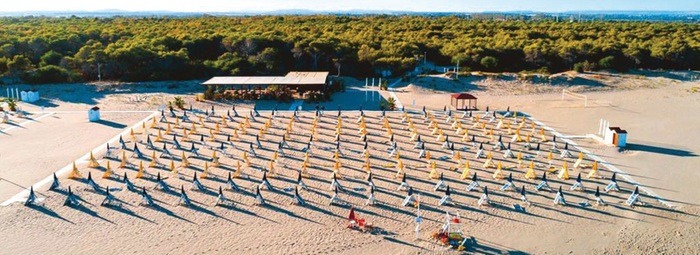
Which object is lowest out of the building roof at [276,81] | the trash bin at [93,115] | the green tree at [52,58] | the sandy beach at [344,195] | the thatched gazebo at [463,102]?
the sandy beach at [344,195]

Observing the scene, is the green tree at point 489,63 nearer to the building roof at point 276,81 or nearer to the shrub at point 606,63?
the shrub at point 606,63

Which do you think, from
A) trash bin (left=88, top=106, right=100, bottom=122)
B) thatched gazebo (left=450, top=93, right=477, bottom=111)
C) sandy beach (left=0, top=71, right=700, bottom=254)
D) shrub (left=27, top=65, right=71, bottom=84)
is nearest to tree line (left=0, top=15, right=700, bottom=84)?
shrub (left=27, top=65, right=71, bottom=84)

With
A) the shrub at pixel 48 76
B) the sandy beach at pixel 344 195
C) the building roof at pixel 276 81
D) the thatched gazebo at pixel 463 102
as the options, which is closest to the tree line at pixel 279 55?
the shrub at pixel 48 76

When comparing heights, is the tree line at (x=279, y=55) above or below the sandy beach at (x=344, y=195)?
above

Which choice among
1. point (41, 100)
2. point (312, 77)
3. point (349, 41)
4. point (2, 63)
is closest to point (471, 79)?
point (312, 77)

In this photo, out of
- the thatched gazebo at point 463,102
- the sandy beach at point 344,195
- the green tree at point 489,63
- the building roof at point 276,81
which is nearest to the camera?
the sandy beach at point 344,195

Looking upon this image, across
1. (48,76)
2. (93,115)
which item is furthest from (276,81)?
(48,76)

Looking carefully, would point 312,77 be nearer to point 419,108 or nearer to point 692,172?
point 419,108

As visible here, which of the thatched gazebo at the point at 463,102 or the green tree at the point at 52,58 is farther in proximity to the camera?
the green tree at the point at 52,58

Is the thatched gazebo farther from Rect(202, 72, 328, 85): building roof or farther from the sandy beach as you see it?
Rect(202, 72, 328, 85): building roof

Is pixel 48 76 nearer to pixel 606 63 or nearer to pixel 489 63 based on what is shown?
pixel 489 63

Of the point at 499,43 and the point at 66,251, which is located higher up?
the point at 499,43
